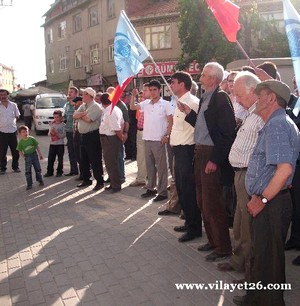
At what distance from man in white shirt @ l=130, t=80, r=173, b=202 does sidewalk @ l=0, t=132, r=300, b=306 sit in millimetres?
498

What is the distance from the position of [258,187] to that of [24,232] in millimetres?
3743

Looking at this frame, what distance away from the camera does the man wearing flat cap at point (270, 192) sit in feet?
9.20

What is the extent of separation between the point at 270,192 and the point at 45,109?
18358mm

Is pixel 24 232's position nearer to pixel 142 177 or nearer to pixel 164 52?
pixel 142 177

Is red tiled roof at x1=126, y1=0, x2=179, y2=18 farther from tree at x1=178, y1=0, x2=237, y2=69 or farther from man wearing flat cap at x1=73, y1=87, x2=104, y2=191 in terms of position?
man wearing flat cap at x1=73, y1=87, x2=104, y2=191

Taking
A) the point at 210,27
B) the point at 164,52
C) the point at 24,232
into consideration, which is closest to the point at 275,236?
the point at 24,232

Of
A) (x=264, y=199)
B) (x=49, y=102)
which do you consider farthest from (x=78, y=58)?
(x=264, y=199)

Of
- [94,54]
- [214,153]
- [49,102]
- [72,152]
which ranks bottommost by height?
[72,152]

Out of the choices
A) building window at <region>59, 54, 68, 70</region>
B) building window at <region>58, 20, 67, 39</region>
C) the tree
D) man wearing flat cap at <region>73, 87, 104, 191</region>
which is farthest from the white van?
building window at <region>58, 20, 67, 39</region>

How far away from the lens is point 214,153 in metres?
4.05

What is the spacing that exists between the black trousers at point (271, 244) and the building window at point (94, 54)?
3007 cm

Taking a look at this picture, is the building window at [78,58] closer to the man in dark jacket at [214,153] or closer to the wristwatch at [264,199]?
the man in dark jacket at [214,153]

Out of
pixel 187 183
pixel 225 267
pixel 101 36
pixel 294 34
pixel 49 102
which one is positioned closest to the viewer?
pixel 294 34

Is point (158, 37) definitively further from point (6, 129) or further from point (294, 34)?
point (294, 34)
